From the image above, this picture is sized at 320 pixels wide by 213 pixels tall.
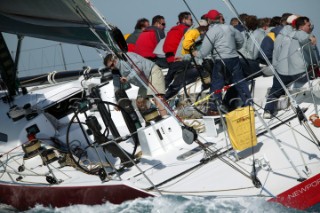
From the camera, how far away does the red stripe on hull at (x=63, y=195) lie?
638cm

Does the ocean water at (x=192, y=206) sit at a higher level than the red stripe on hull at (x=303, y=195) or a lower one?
higher

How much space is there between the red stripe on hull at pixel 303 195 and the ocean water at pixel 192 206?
52 mm

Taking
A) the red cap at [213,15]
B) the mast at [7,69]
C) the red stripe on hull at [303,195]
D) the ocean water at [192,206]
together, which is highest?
the mast at [7,69]

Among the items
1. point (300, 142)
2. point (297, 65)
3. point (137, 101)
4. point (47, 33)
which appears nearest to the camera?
point (300, 142)

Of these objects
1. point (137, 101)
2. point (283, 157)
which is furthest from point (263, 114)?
point (137, 101)

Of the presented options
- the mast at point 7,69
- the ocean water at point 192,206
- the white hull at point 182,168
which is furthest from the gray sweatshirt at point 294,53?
the mast at point 7,69

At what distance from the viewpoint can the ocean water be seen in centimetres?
556

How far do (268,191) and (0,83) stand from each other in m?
5.72

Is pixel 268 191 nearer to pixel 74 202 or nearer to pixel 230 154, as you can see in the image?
pixel 230 154

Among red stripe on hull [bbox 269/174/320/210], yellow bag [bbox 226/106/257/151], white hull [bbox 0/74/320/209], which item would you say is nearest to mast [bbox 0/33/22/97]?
white hull [bbox 0/74/320/209]

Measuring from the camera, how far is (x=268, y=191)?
5.73 meters

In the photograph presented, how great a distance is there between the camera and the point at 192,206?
19.2 feet

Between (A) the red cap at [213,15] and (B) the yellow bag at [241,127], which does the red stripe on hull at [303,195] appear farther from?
(A) the red cap at [213,15]

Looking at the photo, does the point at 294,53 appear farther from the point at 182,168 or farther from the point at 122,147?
the point at 122,147
